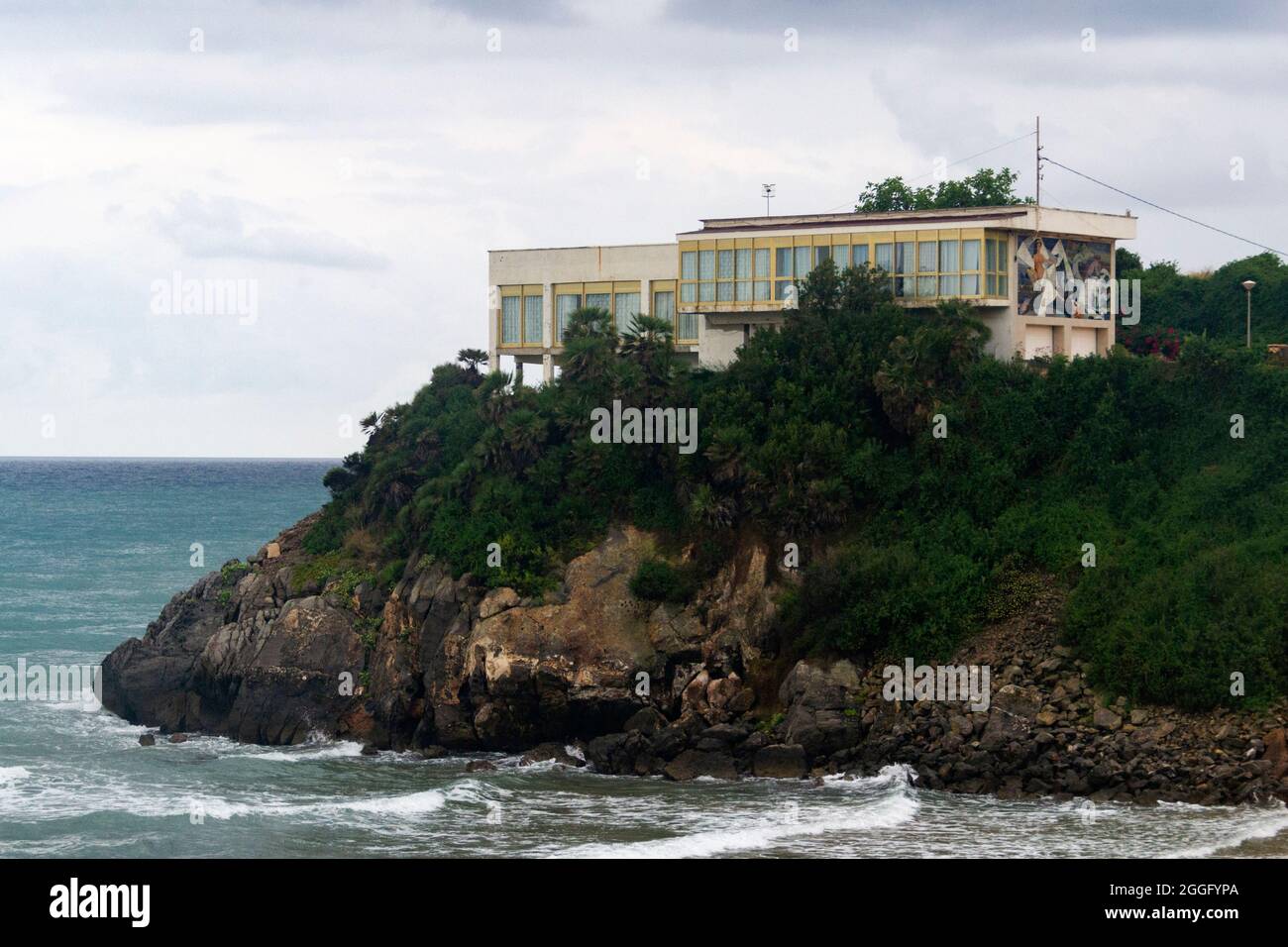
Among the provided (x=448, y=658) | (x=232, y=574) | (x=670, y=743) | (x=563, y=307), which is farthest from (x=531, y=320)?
(x=670, y=743)

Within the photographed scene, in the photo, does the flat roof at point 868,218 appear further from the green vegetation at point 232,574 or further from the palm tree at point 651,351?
the green vegetation at point 232,574

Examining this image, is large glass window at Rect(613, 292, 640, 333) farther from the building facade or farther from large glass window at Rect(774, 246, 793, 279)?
large glass window at Rect(774, 246, 793, 279)

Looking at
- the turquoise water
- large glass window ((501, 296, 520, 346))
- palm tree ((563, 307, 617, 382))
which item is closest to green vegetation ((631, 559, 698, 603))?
the turquoise water

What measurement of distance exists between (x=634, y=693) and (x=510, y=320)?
19.4m

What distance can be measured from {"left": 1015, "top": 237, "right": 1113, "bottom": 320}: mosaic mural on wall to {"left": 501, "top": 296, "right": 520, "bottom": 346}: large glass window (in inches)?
677

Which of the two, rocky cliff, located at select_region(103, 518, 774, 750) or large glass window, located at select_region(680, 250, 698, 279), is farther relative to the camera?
large glass window, located at select_region(680, 250, 698, 279)

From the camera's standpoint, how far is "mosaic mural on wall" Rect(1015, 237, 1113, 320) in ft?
172

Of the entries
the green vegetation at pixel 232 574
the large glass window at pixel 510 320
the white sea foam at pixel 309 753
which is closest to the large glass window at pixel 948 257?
the large glass window at pixel 510 320

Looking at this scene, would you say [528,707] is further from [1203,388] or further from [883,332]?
[1203,388]

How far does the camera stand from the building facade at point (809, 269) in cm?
5203

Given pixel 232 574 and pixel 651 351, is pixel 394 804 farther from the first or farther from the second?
pixel 232 574

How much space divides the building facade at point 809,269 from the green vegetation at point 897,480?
1908mm

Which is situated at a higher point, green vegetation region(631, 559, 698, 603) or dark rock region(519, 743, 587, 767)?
green vegetation region(631, 559, 698, 603)
